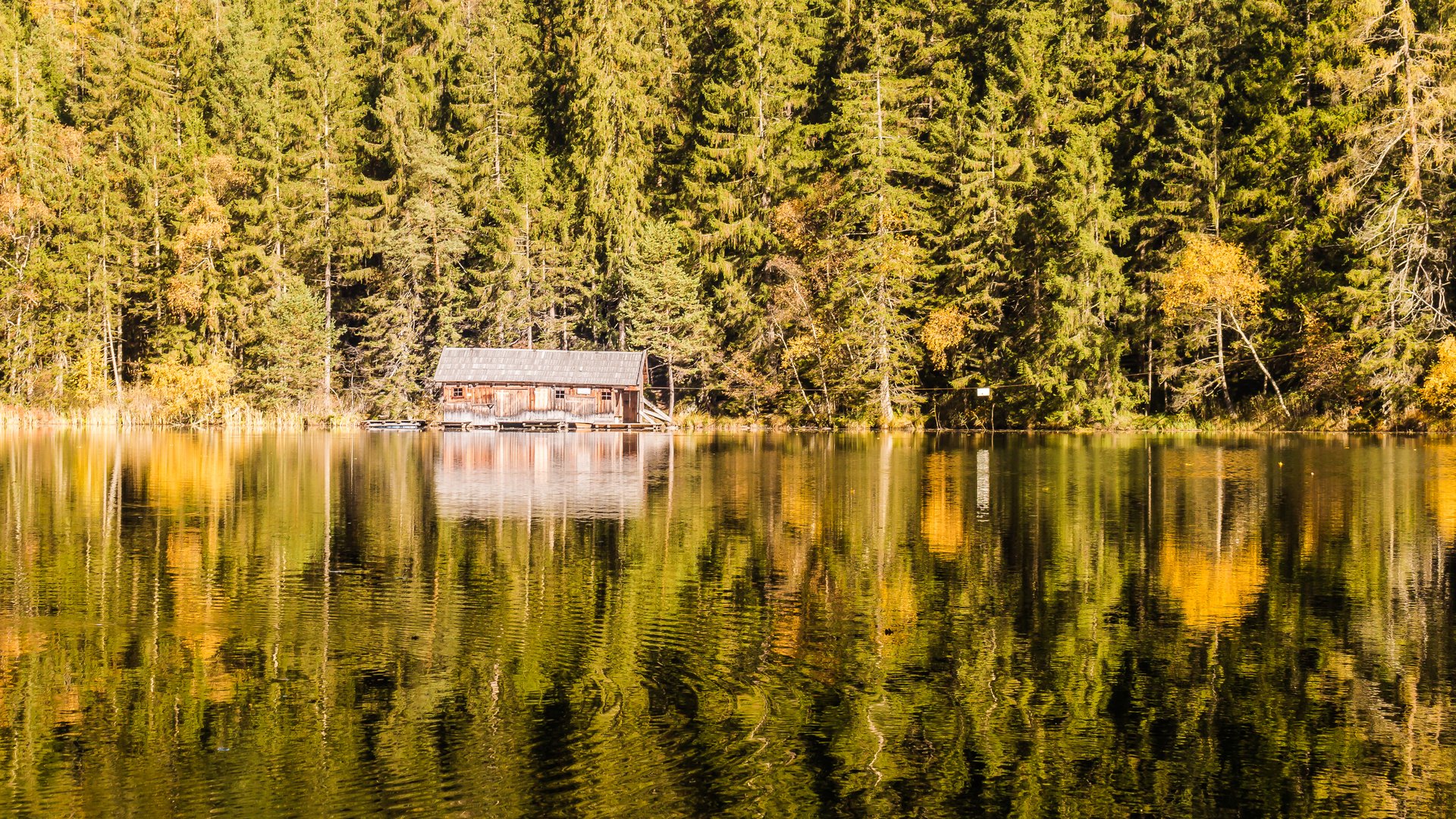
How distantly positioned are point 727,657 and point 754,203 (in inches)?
2360

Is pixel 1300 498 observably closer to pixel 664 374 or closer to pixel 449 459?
pixel 449 459

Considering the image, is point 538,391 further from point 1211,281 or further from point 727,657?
point 727,657

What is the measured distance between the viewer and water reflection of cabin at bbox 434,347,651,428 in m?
67.1

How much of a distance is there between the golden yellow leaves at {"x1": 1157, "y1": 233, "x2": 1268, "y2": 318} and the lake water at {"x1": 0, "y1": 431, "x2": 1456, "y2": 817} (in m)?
29.6

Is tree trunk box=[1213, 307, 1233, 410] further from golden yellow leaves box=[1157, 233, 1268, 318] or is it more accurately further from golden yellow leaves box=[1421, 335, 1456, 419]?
golden yellow leaves box=[1421, 335, 1456, 419]

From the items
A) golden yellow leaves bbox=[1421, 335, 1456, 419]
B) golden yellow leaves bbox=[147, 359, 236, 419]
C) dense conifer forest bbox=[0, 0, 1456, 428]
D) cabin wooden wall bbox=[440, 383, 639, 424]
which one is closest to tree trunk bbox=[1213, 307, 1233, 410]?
dense conifer forest bbox=[0, 0, 1456, 428]

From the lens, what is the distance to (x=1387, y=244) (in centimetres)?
5538

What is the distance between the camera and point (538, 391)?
67.6 meters

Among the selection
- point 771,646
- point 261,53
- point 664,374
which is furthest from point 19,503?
point 261,53

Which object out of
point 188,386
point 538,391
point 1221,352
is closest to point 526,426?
point 538,391

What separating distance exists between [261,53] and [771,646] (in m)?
70.6

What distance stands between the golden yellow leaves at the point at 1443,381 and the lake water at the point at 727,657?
86.4 ft

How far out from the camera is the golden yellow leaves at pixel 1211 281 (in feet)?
185

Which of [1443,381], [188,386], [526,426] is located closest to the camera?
[1443,381]
